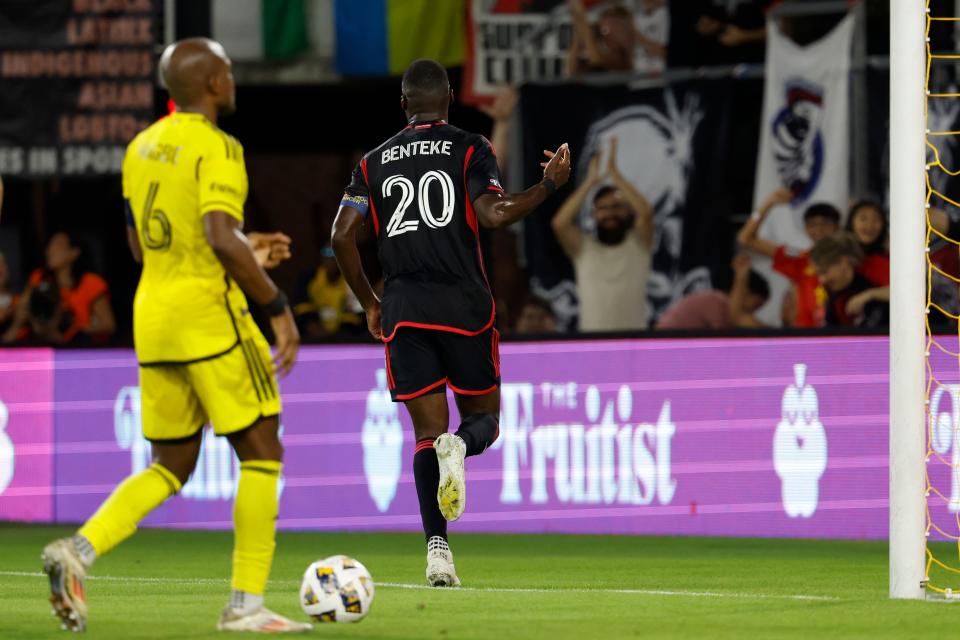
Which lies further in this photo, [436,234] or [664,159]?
[664,159]

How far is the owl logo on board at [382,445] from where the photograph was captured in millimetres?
13070

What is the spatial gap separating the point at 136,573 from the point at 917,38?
15.0 feet

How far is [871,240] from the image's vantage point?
12.7 m

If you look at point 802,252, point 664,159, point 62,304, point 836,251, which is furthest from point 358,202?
point 62,304

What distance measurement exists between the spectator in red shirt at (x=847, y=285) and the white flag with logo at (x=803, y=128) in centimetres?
171

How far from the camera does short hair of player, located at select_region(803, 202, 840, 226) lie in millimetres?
13297

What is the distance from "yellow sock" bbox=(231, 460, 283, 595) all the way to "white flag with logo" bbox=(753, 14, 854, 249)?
838cm

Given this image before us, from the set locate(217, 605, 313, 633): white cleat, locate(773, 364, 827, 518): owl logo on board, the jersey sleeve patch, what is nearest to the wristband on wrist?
locate(217, 605, 313, 633): white cleat

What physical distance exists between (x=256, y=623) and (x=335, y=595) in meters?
0.57

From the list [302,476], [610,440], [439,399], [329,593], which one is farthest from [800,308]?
[329,593]

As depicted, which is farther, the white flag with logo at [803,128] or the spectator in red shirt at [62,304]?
the spectator in red shirt at [62,304]

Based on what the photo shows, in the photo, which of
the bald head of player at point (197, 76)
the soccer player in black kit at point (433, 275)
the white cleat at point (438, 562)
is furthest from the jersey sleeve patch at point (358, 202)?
the bald head of player at point (197, 76)

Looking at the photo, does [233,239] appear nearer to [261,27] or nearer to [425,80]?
[425,80]

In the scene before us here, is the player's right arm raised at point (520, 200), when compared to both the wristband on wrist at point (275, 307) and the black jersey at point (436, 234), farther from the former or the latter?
the wristband on wrist at point (275, 307)
